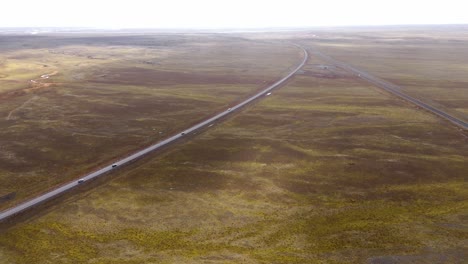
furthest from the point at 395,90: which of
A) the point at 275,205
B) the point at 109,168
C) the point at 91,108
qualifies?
the point at 109,168

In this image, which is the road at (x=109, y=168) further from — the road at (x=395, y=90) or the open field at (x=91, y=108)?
the road at (x=395, y=90)

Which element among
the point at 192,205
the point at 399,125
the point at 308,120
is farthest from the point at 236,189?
the point at 399,125

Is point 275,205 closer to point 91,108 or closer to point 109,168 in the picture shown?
point 109,168

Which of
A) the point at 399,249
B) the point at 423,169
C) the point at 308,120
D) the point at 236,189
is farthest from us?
the point at 308,120

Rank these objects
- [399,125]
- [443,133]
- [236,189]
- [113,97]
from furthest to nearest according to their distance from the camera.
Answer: [113,97] → [399,125] → [443,133] → [236,189]

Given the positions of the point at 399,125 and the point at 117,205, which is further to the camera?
the point at 399,125

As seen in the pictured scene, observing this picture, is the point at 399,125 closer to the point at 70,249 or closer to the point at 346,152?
the point at 346,152
